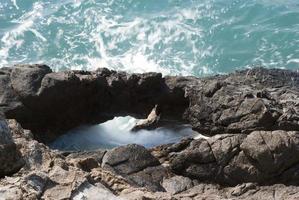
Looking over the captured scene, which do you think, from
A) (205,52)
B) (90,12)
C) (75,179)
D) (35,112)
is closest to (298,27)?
(205,52)

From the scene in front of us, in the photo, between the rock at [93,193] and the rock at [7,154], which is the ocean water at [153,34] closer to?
the rock at [93,193]

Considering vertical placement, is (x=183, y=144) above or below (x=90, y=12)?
below

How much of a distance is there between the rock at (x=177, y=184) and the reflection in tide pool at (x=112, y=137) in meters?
6.48

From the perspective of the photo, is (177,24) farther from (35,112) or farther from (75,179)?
(75,179)

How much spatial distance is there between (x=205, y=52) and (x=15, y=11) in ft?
75.6

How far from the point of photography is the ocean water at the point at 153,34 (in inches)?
1780

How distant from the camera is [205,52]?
154 ft

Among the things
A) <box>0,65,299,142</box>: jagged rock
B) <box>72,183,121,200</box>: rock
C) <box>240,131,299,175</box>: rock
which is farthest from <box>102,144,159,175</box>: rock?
<box>72,183,121,200</box>: rock

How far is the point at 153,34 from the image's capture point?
2016 inches

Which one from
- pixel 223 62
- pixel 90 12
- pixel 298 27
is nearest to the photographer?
pixel 223 62

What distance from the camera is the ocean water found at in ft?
Answer: 148

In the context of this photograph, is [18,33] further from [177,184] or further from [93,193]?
[93,193]

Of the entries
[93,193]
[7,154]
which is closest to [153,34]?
[93,193]

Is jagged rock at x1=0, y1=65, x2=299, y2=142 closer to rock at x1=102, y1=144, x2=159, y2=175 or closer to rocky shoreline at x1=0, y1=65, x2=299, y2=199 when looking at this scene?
rocky shoreline at x1=0, y1=65, x2=299, y2=199
